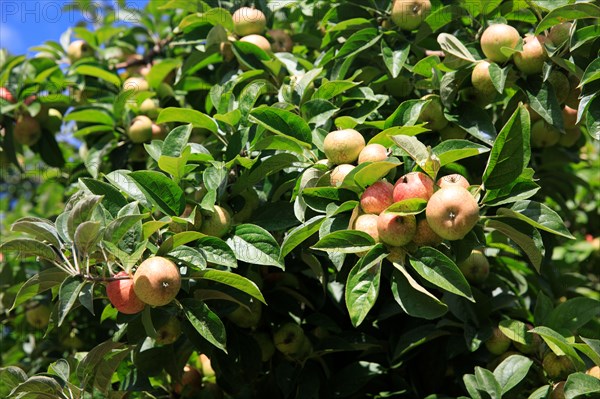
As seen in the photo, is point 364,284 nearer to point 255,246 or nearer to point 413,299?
point 413,299

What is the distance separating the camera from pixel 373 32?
7.47 feet

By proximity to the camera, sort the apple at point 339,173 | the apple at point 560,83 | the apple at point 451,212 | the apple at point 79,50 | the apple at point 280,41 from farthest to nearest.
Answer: the apple at point 79,50
the apple at point 280,41
the apple at point 560,83
the apple at point 339,173
the apple at point 451,212

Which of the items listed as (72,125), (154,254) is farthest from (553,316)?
(72,125)

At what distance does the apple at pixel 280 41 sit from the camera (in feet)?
8.87

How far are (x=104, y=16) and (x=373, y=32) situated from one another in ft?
5.51

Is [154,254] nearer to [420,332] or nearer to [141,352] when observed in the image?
[141,352]

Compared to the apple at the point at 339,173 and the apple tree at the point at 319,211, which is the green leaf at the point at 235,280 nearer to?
the apple tree at the point at 319,211

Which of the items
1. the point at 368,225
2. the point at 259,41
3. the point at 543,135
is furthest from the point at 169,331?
the point at 543,135

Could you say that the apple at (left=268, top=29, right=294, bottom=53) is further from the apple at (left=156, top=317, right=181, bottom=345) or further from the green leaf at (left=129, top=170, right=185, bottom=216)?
the apple at (left=156, top=317, right=181, bottom=345)

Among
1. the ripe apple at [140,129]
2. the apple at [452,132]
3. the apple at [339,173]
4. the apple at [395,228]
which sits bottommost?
the apple at [452,132]

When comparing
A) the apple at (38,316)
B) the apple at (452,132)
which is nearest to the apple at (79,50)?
the apple at (38,316)

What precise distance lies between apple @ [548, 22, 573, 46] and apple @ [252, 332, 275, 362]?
4.04ft

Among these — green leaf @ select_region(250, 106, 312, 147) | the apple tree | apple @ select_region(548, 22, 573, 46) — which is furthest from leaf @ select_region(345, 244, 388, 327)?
apple @ select_region(548, 22, 573, 46)

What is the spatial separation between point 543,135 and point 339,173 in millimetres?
1150
